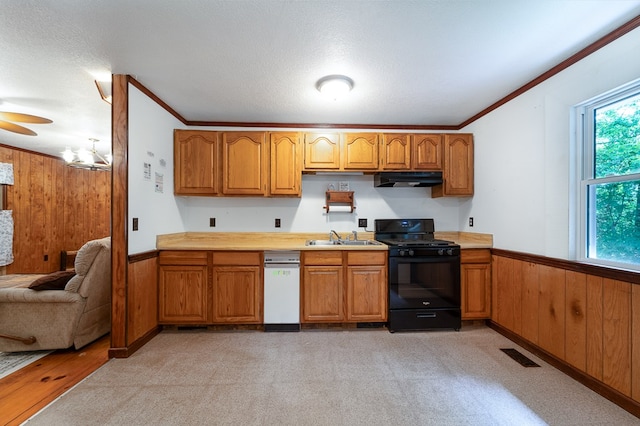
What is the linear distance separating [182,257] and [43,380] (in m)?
1.26

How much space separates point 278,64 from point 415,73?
112 centimetres

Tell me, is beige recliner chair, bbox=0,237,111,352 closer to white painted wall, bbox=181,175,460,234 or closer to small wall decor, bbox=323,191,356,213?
white painted wall, bbox=181,175,460,234

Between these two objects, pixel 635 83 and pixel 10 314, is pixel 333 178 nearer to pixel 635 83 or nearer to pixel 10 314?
pixel 635 83

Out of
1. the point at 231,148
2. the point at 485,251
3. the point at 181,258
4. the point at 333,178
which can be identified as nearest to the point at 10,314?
the point at 181,258

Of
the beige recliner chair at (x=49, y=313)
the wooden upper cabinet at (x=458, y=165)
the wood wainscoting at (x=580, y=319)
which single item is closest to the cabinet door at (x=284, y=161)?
the wooden upper cabinet at (x=458, y=165)

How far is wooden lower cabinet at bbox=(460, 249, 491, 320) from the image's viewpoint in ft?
9.17

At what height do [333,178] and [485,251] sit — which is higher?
[333,178]

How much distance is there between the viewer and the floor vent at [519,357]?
2.10 metres

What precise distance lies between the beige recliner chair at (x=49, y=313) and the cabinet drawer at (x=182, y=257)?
0.56 m

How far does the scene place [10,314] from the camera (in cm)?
219

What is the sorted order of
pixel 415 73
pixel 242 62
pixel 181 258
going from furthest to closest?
1. pixel 181 258
2. pixel 415 73
3. pixel 242 62

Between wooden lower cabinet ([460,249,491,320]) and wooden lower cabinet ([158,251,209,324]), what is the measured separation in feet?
9.09

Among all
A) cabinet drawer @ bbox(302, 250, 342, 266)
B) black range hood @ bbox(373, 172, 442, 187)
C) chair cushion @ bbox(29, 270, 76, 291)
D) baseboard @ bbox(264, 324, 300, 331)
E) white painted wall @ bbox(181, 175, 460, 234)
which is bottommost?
baseboard @ bbox(264, 324, 300, 331)

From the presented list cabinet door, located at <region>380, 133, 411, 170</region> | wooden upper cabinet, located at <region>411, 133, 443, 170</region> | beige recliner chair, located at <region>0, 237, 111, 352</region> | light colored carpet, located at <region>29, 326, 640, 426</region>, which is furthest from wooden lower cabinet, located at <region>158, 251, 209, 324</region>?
wooden upper cabinet, located at <region>411, 133, 443, 170</region>
